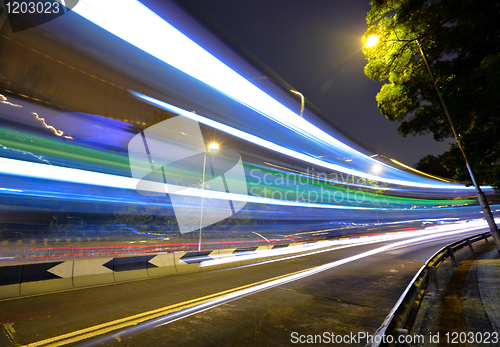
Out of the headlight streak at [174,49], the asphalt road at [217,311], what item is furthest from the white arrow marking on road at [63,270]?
the headlight streak at [174,49]

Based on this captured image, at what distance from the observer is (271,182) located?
41.4 m

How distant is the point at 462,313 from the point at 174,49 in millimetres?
11275

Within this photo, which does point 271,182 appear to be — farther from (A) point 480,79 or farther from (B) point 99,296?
(B) point 99,296

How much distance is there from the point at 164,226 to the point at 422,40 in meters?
33.1

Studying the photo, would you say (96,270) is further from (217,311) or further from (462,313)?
(462,313)

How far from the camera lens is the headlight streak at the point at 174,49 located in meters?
7.74

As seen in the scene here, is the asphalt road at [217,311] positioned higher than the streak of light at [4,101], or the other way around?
the streak of light at [4,101]

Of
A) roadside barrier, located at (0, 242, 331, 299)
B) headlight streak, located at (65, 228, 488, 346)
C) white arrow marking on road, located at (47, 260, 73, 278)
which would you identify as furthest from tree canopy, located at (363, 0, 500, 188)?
A: white arrow marking on road, located at (47, 260, 73, 278)

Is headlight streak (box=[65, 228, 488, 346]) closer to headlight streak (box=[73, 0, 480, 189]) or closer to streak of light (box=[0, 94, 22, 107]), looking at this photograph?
headlight streak (box=[73, 0, 480, 189])

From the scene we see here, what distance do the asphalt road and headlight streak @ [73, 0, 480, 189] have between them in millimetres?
7908

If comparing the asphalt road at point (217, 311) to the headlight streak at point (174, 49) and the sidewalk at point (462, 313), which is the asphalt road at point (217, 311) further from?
the headlight streak at point (174, 49)

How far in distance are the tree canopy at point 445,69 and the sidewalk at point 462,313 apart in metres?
5.86

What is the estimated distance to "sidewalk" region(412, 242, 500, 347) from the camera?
4107mm

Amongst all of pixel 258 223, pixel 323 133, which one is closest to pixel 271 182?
pixel 258 223
